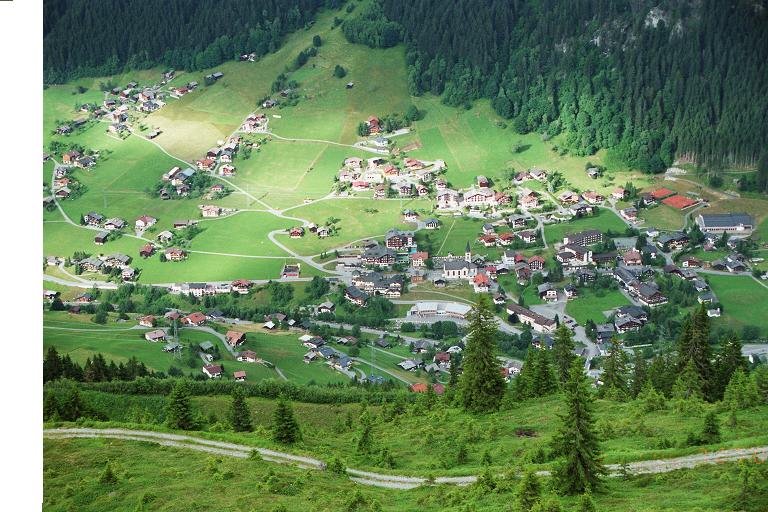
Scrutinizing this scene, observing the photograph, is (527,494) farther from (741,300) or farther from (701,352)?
(741,300)

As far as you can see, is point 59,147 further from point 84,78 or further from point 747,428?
point 747,428

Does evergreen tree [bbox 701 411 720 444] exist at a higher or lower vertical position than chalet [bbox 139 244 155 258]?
higher

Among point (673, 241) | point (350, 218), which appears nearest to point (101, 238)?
point (350, 218)

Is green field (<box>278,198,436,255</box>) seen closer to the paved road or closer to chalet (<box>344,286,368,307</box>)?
chalet (<box>344,286,368,307</box>)

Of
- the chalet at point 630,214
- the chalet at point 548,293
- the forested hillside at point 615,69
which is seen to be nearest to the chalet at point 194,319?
the chalet at point 548,293

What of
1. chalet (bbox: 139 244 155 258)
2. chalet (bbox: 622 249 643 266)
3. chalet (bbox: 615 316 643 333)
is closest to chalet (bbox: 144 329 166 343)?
chalet (bbox: 139 244 155 258)
